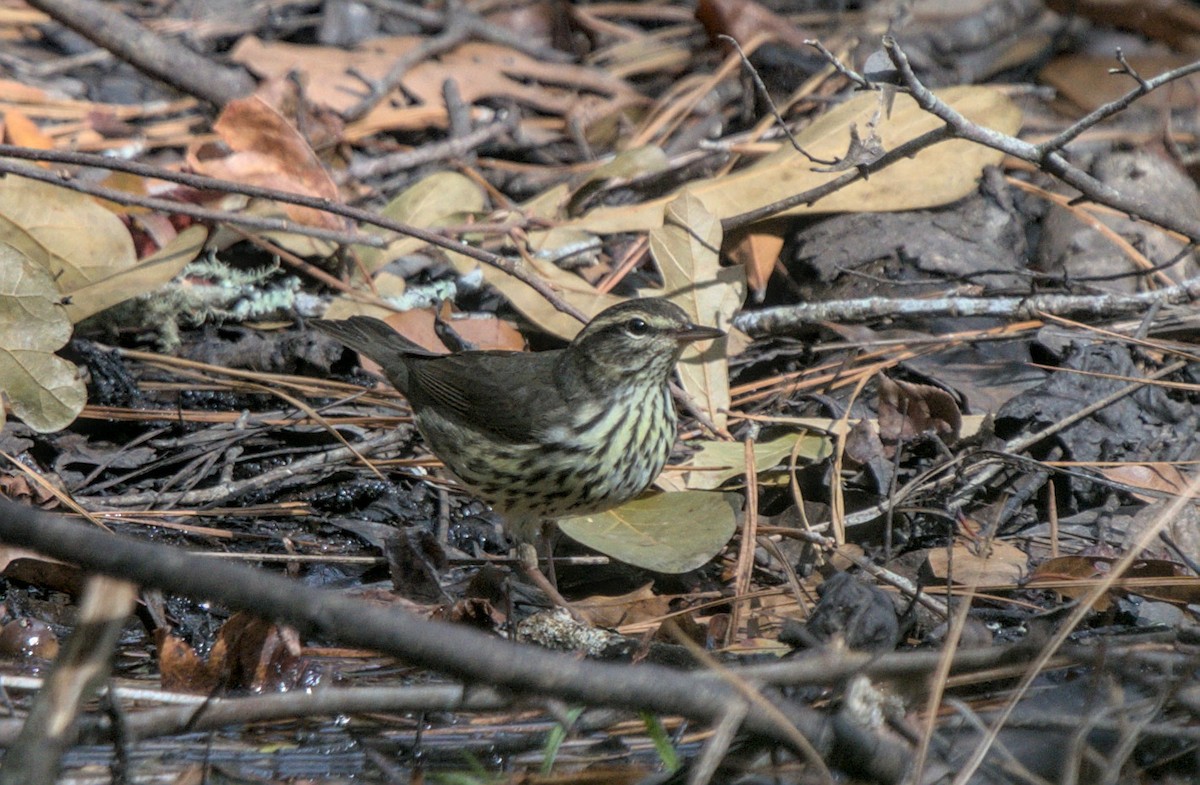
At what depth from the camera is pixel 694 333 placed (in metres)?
4.05

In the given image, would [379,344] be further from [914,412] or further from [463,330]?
[914,412]

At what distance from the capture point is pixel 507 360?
442 centimetres

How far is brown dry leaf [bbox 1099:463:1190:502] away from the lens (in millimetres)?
3949

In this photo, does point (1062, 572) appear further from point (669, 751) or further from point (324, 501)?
→ point (324, 501)

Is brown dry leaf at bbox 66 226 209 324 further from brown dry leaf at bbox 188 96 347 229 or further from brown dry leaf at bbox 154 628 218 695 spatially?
brown dry leaf at bbox 154 628 218 695

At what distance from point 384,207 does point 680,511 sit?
7.62 feet

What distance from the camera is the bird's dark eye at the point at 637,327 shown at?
4.10 m

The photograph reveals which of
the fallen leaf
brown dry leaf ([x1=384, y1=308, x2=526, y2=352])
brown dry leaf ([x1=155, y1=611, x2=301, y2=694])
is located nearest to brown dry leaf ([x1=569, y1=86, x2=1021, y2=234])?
brown dry leaf ([x1=384, y1=308, x2=526, y2=352])

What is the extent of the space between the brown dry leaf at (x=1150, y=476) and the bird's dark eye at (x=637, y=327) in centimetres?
144

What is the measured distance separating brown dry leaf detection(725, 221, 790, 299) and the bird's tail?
4.32ft

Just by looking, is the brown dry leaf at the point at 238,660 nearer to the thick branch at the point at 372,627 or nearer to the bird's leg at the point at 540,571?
the bird's leg at the point at 540,571

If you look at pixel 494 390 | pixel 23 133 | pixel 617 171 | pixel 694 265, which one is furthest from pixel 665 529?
pixel 23 133

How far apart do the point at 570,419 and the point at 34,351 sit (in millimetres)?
1609

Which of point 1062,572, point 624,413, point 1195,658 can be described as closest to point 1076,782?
point 1195,658
